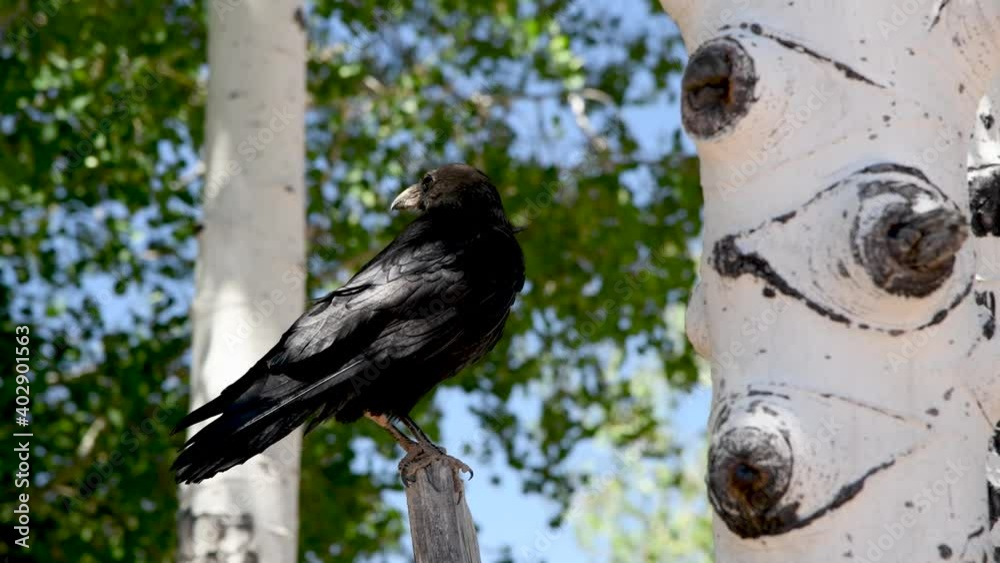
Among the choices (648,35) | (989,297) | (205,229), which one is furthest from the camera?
(648,35)

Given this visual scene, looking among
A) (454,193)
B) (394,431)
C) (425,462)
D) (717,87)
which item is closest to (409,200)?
(454,193)

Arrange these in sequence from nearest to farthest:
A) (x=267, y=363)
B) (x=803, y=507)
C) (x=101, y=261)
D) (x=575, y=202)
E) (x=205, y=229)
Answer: (x=803, y=507) < (x=267, y=363) < (x=205, y=229) < (x=101, y=261) < (x=575, y=202)

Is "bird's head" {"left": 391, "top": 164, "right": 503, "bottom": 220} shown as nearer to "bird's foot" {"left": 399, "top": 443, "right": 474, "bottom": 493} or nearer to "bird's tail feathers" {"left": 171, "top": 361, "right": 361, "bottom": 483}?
"bird's foot" {"left": 399, "top": 443, "right": 474, "bottom": 493}

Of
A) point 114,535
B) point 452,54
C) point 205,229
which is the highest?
point 452,54

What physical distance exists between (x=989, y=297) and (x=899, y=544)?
1.78 feet

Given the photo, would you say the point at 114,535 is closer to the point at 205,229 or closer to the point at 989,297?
the point at 205,229

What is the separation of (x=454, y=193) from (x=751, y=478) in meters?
2.24

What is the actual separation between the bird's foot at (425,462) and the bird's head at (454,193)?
0.72 meters

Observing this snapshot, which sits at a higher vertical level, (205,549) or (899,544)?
(205,549)

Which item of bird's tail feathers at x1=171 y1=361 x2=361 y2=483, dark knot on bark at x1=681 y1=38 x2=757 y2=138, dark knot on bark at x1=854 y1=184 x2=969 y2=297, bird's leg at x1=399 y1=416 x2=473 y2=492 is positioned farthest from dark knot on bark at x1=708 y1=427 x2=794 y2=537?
bird's leg at x1=399 y1=416 x2=473 y2=492

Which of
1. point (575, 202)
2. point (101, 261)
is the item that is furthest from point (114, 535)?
point (575, 202)

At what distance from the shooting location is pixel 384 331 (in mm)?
3045

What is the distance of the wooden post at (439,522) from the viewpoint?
2.57 meters

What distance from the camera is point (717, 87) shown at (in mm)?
1789
